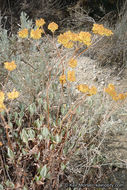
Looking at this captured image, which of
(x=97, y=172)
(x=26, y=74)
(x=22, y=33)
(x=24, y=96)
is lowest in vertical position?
(x=97, y=172)

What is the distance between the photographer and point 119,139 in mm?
2158

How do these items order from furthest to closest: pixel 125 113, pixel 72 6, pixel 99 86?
pixel 72 6 < pixel 99 86 < pixel 125 113

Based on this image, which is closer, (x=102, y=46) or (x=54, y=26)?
(x=54, y=26)

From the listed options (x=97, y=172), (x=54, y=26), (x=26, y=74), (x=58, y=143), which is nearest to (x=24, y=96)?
(x=26, y=74)

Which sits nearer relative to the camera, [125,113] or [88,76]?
[125,113]

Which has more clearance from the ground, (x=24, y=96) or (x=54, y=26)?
(x=54, y=26)

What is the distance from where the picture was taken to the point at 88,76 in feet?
10.0

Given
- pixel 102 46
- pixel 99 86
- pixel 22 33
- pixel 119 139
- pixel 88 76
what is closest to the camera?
pixel 22 33

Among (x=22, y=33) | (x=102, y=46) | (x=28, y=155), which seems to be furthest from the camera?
(x=102, y=46)

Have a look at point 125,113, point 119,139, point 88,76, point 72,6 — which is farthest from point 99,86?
point 72,6

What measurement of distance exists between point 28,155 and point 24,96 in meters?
0.68

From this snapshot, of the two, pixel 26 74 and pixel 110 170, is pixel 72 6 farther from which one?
pixel 110 170

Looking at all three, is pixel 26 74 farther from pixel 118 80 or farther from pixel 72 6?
pixel 72 6

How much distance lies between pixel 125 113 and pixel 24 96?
1.05m
